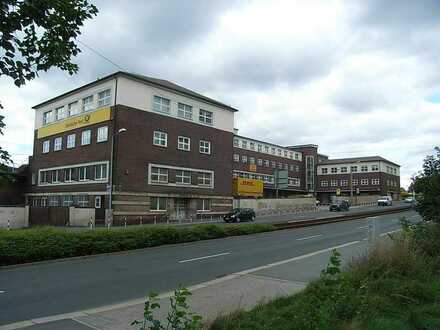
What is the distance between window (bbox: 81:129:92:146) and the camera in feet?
159

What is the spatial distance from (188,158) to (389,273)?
4339 centimetres

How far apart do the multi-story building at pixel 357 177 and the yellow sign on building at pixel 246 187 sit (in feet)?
171

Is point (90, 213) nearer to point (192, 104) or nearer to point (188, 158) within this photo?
point (188, 158)

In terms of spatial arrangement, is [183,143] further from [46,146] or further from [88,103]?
[46,146]

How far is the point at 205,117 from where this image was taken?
5500 centimetres

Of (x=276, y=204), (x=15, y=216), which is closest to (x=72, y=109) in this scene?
(x=15, y=216)

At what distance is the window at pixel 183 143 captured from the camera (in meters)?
50.3

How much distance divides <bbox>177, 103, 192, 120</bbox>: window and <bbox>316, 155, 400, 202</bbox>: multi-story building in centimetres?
7346

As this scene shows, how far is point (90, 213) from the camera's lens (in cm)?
4081

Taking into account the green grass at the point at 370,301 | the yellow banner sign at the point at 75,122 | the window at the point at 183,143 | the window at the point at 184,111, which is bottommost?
the green grass at the point at 370,301

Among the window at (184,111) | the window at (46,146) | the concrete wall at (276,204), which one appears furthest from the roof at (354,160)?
the window at (46,146)

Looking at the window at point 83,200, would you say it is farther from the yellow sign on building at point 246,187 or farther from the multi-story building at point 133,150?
the yellow sign on building at point 246,187

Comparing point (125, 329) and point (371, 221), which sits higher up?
point (371, 221)

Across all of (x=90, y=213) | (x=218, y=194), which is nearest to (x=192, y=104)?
(x=218, y=194)
